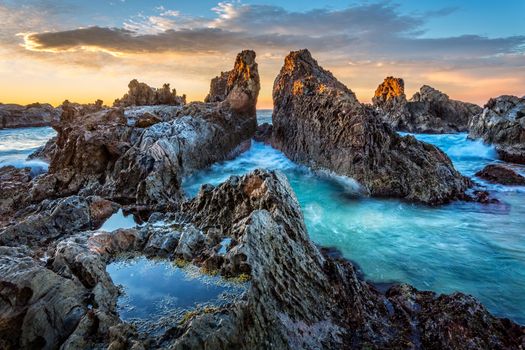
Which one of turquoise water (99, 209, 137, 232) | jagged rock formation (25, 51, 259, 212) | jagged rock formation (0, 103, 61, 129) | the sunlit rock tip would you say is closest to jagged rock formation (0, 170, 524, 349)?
turquoise water (99, 209, 137, 232)

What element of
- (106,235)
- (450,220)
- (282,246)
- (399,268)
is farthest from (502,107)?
(106,235)

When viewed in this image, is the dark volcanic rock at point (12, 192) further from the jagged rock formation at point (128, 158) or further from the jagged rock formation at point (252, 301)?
the jagged rock formation at point (252, 301)

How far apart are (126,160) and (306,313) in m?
13.5

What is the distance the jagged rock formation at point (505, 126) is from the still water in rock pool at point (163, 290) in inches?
1217

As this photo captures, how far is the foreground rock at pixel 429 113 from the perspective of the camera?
53344 millimetres

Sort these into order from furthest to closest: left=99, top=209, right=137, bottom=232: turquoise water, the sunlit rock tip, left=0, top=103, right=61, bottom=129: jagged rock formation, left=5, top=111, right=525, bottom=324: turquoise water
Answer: left=0, top=103, right=61, bottom=129: jagged rock formation → the sunlit rock tip → left=99, top=209, right=137, bottom=232: turquoise water → left=5, top=111, right=525, bottom=324: turquoise water

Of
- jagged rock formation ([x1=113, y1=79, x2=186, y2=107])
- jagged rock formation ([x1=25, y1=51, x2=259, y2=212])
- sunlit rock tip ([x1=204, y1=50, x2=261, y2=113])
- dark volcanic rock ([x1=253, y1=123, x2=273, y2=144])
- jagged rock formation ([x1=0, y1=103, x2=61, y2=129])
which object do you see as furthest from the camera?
jagged rock formation ([x1=0, y1=103, x2=61, y2=129])

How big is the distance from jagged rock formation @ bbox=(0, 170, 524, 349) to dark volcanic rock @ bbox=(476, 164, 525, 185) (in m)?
16.9

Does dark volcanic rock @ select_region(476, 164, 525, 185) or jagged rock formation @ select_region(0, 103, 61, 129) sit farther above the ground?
jagged rock formation @ select_region(0, 103, 61, 129)

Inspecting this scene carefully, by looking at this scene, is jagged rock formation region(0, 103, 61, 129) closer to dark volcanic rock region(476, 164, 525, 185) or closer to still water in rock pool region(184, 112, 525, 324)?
still water in rock pool region(184, 112, 525, 324)

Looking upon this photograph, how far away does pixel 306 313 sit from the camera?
5.87 metres

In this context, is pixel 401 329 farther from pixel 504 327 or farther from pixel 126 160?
pixel 126 160

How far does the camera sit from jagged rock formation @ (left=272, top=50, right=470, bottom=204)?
17.7 meters

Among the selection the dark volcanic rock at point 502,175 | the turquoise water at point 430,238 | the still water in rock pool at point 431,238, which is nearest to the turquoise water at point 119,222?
the turquoise water at point 430,238
